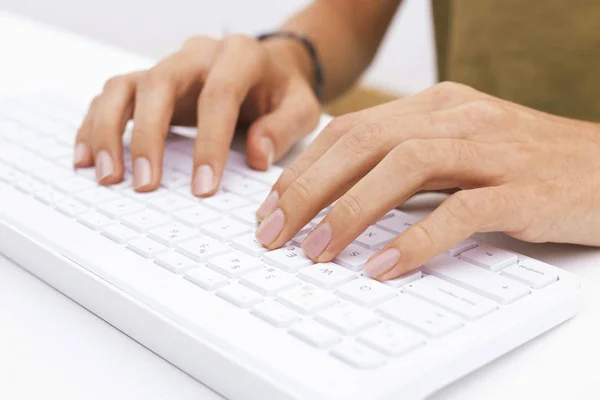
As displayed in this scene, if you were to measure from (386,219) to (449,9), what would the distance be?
73 centimetres

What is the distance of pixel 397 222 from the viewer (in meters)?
0.54

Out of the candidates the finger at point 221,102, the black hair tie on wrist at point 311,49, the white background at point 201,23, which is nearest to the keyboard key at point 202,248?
the finger at point 221,102

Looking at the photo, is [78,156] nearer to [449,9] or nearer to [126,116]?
[126,116]

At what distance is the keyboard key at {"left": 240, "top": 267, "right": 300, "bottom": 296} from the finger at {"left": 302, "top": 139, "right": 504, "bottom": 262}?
4 cm

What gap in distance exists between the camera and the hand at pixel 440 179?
0.47 m

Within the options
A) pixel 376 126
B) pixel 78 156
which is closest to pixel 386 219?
pixel 376 126

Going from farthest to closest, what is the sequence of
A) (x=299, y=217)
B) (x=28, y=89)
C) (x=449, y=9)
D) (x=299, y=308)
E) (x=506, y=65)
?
1. (x=449, y=9)
2. (x=506, y=65)
3. (x=28, y=89)
4. (x=299, y=217)
5. (x=299, y=308)

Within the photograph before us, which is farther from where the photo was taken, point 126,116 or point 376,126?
point 126,116

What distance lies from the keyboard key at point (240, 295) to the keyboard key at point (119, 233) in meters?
0.10

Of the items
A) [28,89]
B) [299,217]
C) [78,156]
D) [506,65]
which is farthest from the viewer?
[506,65]

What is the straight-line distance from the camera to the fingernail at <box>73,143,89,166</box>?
0.64 m

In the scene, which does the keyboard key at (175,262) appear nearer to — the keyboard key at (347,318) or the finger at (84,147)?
the keyboard key at (347,318)

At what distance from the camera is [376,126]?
537 millimetres

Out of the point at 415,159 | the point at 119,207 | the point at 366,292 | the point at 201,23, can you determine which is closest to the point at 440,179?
the point at 415,159
